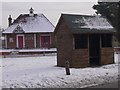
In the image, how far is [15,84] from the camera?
14703 millimetres

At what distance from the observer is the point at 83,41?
23844mm

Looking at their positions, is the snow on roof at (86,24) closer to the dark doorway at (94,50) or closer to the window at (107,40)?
the window at (107,40)

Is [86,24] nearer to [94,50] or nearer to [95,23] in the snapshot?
[95,23]

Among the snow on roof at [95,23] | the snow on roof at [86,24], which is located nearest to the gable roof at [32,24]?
the snow on roof at [95,23]

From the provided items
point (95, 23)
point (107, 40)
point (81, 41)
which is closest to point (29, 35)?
point (107, 40)

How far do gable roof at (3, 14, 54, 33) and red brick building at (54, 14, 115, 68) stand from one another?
28851mm

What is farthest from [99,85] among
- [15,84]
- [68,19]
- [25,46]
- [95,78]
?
[25,46]

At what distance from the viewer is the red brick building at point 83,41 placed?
22.4 m

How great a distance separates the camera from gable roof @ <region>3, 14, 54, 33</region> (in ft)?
177

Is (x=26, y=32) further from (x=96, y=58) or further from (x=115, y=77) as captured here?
(x=115, y=77)

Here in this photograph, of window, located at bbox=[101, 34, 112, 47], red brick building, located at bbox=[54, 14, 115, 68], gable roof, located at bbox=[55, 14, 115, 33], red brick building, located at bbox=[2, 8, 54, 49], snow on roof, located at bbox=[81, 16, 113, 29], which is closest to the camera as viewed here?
red brick building, located at bbox=[54, 14, 115, 68]

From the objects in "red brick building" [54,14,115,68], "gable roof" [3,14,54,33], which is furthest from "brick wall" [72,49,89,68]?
"gable roof" [3,14,54,33]

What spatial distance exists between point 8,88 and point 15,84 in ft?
3.06

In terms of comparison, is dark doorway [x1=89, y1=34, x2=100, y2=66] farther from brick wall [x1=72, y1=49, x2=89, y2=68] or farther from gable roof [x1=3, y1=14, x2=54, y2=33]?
gable roof [x1=3, y1=14, x2=54, y2=33]
